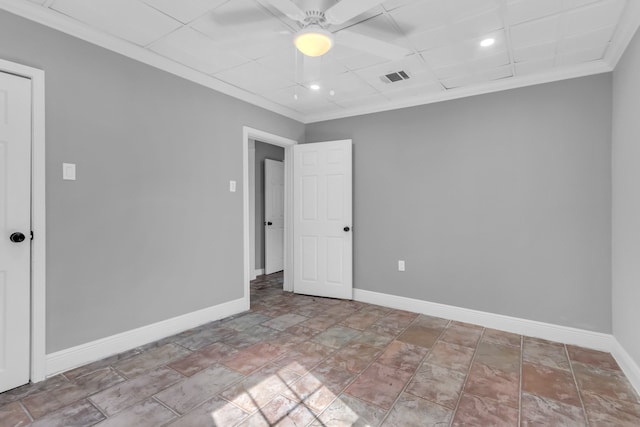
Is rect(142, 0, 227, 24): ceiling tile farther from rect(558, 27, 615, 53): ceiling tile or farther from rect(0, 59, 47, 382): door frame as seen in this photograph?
rect(558, 27, 615, 53): ceiling tile

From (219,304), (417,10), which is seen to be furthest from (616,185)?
(219,304)

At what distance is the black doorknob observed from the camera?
6.68 feet

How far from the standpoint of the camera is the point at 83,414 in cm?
181

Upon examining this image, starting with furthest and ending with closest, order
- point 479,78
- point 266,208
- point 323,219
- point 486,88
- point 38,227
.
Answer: point 266,208, point 323,219, point 486,88, point 479,78, point 38,227

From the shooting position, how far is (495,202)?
128 inches

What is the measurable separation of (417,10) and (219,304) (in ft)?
10.4

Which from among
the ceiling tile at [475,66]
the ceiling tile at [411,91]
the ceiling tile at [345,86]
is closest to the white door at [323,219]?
the ceiling tile at [345,86]

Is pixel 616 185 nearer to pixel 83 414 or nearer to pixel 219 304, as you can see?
pixel 219 304

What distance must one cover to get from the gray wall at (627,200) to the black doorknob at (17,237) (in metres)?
→ 4.13

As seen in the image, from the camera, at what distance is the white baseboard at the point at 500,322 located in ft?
9.18

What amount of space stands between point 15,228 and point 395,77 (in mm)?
3302

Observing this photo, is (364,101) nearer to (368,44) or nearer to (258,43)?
(258,43)

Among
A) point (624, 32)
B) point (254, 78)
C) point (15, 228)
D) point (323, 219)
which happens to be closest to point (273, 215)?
point (323, 219)

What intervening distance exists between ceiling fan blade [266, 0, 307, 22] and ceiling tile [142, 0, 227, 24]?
1.77 ft
